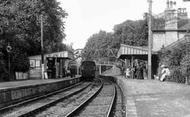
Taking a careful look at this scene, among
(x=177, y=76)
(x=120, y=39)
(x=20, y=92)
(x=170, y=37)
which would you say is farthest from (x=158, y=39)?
(x=120, y=39)

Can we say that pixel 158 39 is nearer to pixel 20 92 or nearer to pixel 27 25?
pixel 27 25

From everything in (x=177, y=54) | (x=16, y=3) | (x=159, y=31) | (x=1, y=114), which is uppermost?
(x=16, y=3)

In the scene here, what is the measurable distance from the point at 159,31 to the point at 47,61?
16766 mm

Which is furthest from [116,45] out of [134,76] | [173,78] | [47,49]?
[173,78]

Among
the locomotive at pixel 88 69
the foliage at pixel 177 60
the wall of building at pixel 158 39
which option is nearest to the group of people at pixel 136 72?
the foliage at pixel 177 60

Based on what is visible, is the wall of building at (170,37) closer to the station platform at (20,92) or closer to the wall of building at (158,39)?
the wall of building at (158,39)

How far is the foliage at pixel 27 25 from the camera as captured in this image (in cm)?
4238

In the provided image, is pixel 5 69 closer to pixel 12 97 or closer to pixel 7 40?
pixel 7 40

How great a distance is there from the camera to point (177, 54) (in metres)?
34.7

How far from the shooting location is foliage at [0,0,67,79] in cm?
4238

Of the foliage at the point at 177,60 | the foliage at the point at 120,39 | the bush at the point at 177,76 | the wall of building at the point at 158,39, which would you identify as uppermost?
the foliage at the point at 120,39

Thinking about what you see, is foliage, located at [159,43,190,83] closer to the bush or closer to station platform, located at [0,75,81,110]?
the bush

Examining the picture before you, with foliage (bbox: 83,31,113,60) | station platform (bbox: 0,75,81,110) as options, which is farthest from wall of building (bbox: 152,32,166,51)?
foliage (bbox: 83,31,113,60)

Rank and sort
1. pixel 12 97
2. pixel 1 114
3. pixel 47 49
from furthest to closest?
1. pixel 47 49
2. pixel 12 97
3. pixel 1 114
